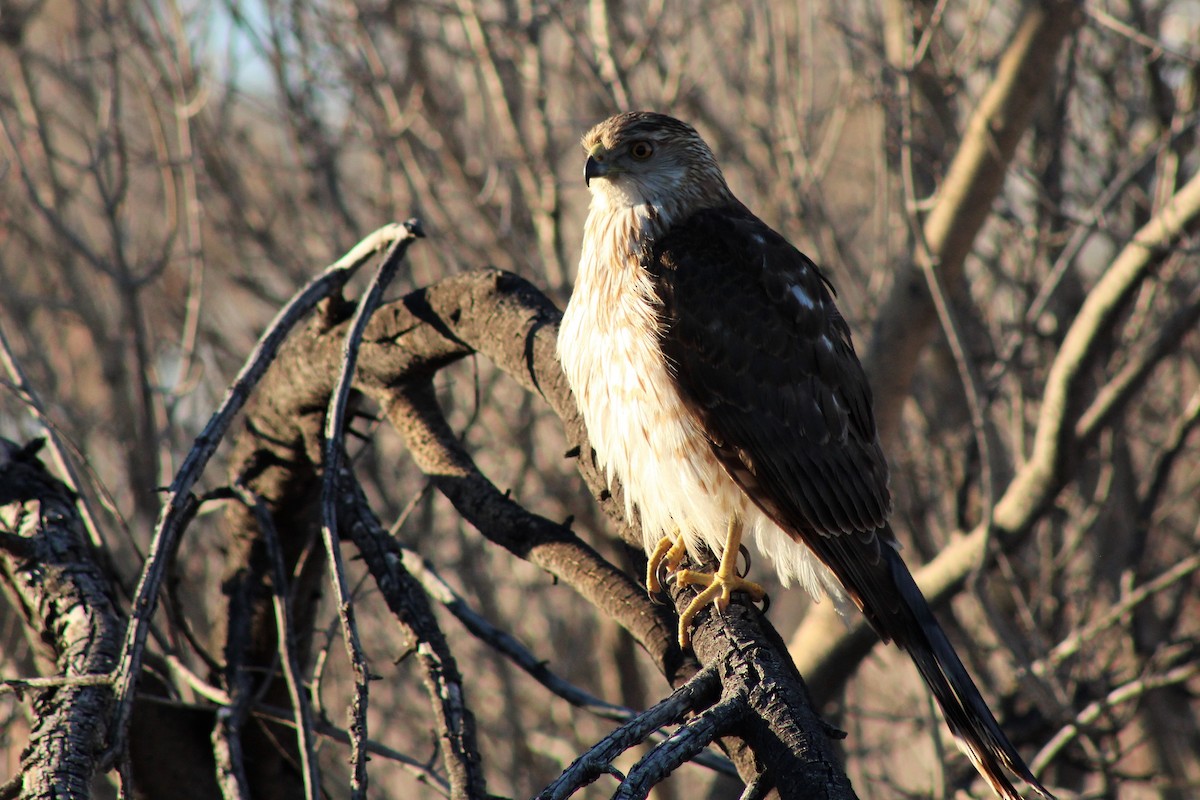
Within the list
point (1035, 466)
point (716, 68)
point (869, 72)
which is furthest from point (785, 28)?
point (1035, 466)

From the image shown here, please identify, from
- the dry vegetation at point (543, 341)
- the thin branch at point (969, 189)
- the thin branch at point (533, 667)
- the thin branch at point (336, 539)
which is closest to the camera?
the thin branch at point (336, 539)

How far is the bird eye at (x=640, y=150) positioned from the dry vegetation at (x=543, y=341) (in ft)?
2.55

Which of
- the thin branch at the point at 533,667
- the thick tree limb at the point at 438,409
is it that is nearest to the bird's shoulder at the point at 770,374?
the thick tree limb at the point at 438,409

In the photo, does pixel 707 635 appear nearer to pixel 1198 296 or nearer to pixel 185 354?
pixel 1198 296

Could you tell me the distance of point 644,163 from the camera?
3586mm

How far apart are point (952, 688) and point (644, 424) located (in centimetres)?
103

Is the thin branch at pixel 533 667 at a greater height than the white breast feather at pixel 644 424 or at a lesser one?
lesser

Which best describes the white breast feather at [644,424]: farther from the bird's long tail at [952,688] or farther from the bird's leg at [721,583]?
the bird's long tail at [952,688]

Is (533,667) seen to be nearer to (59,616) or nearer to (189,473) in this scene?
(189,473)

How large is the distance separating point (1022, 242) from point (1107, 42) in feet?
3.46

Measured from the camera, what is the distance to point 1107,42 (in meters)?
5.64

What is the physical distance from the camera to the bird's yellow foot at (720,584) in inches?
102

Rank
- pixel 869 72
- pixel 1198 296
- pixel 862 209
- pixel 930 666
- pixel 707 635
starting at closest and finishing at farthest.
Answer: pixel 707 635 < pixel 930 666 < pixel 1198 296 < pixel 869 72 < pixel 862 209

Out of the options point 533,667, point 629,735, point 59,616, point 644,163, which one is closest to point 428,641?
point 533,667
